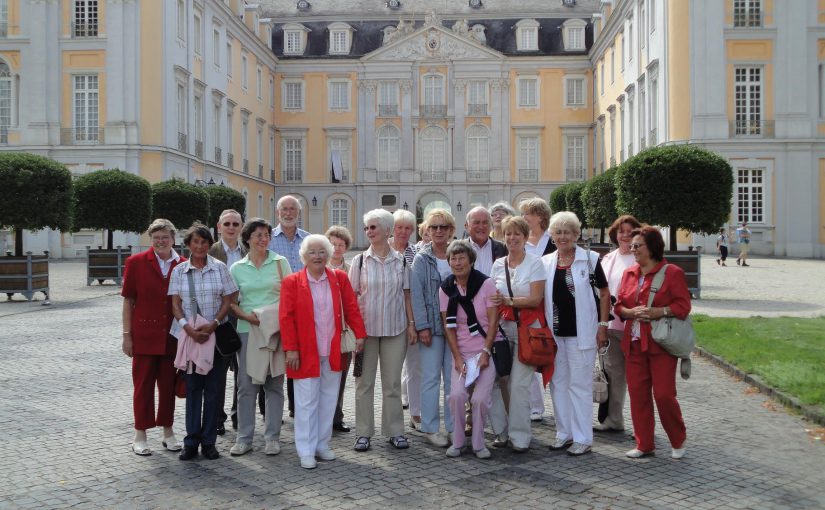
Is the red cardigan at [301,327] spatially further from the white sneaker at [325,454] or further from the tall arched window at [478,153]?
the tall arched window at [478,153]

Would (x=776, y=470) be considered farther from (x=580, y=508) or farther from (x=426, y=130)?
(x=426, y=130)

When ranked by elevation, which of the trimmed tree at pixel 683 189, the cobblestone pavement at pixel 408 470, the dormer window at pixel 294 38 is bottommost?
the cobblestone pavement at pixel 408 470

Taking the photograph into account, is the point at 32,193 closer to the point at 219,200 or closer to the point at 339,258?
the point at 219,200

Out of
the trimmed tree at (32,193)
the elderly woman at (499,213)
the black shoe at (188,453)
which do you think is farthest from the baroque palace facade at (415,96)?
the black shoe at (188,453)

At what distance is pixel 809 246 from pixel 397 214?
92.7 feet

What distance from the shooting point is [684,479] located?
17.4 ft

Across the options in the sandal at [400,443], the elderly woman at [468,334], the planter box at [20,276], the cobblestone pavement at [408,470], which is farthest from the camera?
the planter box at [20,276]

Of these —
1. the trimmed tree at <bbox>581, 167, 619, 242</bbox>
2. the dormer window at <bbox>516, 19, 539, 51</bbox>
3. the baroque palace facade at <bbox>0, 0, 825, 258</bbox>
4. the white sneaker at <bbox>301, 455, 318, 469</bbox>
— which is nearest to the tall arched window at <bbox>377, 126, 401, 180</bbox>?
the baroque palace facade at <bbox>0, 0, 825, 258</bbox>

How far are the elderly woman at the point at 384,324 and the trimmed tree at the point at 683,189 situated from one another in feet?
42.0

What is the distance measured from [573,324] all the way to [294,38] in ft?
153

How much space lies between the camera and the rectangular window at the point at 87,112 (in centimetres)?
3158

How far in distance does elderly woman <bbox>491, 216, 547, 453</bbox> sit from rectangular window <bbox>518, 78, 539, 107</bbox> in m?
43.5

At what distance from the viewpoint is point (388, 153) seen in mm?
48750

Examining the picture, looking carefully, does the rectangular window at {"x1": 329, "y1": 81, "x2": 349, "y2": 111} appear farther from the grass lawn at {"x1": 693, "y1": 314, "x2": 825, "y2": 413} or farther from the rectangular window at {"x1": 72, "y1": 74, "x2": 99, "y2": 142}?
the grass lawn at {"x1": 693, "y1": 314, "x2": 825, "y2": 413}
